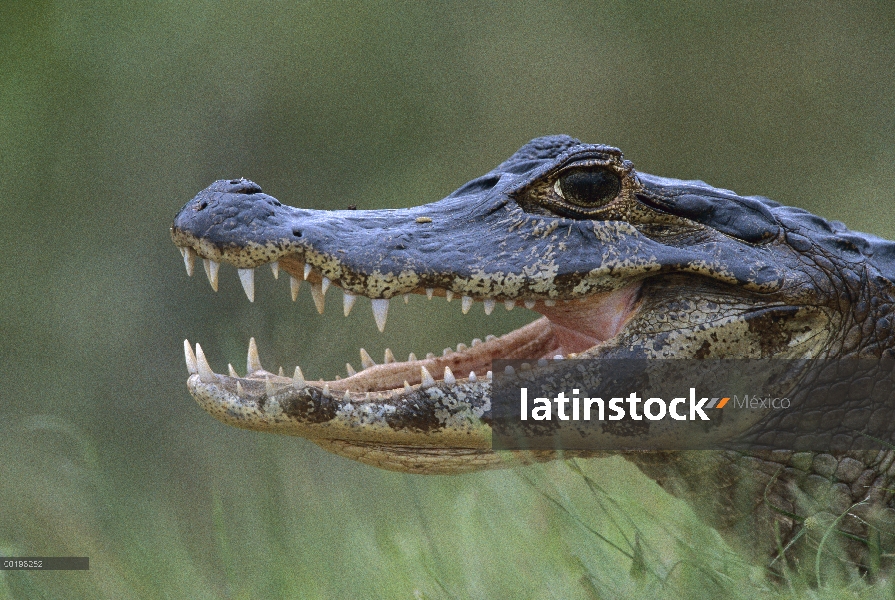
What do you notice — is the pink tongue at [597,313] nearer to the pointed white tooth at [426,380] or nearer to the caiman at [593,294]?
the caiman at [593,294]

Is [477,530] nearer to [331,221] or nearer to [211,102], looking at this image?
[331,221]

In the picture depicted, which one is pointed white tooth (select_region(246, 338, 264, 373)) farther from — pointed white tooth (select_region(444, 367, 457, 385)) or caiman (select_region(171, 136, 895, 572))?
pointed white tooth (select_region(444, 367, 457, 385))

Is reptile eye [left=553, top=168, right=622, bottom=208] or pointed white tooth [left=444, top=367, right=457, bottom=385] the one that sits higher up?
reptile eye [left=553, top=168, right=622, bottom=208]

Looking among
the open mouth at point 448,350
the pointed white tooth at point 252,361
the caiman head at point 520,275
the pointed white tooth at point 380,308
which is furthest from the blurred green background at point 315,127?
the pointed white tooth at point 380,308

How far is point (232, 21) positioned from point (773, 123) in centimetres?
579

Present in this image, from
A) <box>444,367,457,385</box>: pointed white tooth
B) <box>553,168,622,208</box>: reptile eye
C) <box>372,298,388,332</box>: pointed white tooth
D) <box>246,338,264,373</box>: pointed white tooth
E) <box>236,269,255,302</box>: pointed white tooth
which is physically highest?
<box>553,168,622,208</box>: reptile eye

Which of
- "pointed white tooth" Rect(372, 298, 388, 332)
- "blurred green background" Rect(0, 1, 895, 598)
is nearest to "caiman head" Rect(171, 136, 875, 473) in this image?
"pointed white tooth" Rect(372, 298, 388, 332)

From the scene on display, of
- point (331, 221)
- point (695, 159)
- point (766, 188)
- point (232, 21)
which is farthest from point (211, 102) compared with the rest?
point (331, 221)

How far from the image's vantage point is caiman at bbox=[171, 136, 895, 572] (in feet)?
9.27

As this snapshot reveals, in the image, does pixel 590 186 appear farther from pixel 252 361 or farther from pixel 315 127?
pixel 315 127

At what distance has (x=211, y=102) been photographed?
10.4 metres

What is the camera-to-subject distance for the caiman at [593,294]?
9.27 feet

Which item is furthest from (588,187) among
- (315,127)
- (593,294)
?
(315,127)

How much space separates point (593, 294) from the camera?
3012 millimetres
